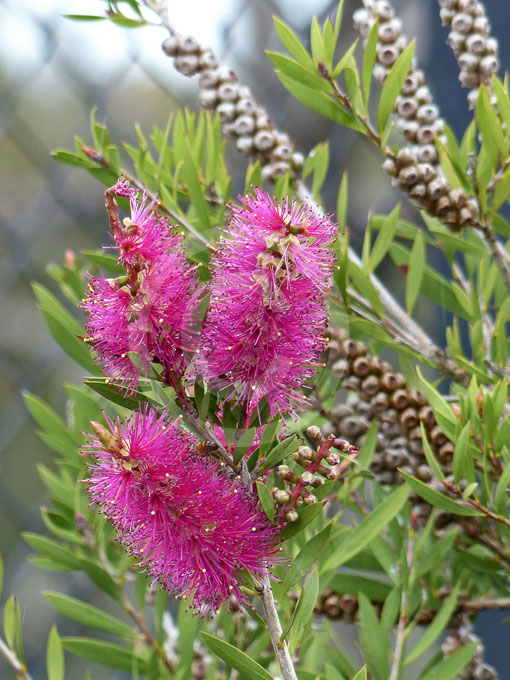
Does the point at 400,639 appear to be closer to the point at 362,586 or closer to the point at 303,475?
the point at 362,586

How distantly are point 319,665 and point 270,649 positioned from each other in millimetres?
38

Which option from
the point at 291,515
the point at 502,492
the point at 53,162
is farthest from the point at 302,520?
the point at 53,162

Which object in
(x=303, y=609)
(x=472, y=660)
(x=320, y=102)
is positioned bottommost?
(x=472, y=660)

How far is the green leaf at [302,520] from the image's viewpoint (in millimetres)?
154

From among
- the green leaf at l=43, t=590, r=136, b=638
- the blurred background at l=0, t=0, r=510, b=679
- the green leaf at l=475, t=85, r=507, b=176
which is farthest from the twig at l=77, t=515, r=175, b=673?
the blurred background at l=0, t=0, r=510, b=679

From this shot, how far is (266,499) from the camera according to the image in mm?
151

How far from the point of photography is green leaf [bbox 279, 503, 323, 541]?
15 centimetres

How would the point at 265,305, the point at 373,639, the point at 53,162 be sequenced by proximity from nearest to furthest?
the point at 265,305
the point at 373,639
the point at 53,162

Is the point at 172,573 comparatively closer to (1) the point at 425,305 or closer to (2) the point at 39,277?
(1) the point at 425,305

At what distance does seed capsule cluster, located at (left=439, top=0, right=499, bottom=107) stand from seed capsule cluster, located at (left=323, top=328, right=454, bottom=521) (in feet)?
0.42

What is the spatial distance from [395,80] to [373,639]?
0.64ft

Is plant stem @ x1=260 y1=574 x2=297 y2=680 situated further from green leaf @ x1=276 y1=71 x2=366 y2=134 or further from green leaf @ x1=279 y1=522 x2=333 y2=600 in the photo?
green leaf @ x1=276 y1=71 x2=366 y2=134

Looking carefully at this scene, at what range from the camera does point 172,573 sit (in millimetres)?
169

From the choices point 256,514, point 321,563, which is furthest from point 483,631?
point 256,514
